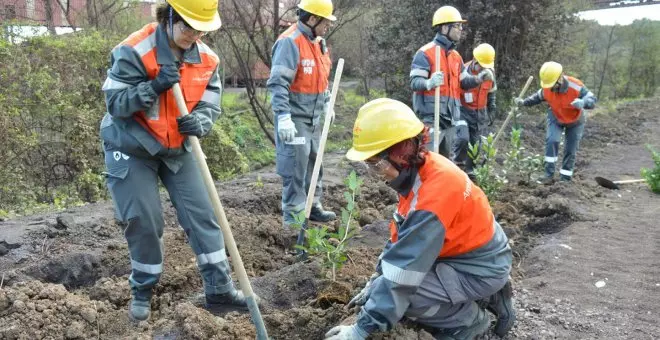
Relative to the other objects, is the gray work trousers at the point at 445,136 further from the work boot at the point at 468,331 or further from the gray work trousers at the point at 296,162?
the work boot at the point at 468,331

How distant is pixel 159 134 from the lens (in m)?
3.21

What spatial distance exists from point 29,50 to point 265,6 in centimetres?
395

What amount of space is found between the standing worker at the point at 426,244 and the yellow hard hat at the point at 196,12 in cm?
95

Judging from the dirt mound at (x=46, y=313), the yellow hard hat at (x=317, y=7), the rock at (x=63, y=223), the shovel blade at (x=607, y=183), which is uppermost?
the yellow hard hat at (x=317, y=7)

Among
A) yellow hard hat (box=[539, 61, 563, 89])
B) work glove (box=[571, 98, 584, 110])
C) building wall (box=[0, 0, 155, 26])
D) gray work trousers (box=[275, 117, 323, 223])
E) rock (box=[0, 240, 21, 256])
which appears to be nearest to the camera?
rock (box=[0, 240, 21, 256])

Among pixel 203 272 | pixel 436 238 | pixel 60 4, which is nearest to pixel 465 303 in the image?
pixel 436 238

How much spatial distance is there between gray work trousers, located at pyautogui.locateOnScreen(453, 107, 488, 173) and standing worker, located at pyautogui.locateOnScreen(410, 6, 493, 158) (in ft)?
3.74

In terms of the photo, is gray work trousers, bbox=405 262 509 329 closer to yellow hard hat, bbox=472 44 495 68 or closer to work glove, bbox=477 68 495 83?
work glove, bbox=477 68 495 83

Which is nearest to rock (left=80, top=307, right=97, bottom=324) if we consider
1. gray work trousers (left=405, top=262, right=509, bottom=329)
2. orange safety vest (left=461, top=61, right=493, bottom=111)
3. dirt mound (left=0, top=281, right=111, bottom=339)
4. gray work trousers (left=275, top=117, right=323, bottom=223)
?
dirt mound (left=0, top=281, right=111, bottom=339)

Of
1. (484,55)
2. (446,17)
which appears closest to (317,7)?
(446,17)

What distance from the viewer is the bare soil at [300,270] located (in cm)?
340

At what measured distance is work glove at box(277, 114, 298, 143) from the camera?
16.4ft

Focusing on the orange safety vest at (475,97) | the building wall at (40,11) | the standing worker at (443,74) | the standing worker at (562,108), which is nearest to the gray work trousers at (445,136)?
the standing worker at (443,74)

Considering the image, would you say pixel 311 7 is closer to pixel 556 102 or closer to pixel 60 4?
pixel 556 102
